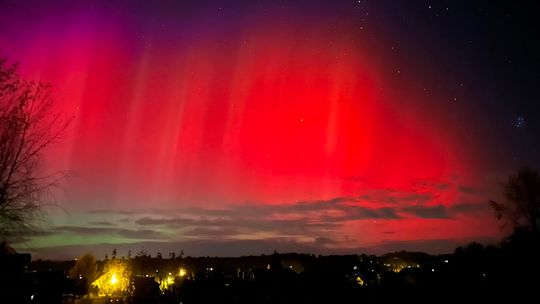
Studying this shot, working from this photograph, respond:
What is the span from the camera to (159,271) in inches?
2491

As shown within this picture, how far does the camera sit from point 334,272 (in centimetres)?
2608

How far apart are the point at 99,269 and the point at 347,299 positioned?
5029 centimetres

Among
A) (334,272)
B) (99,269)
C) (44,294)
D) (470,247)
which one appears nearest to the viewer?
(334,272)

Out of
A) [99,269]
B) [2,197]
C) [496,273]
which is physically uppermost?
[2,197]

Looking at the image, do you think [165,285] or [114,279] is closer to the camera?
[165,285]

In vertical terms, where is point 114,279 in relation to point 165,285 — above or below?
below

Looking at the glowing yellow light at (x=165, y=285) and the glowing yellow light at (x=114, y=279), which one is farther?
the glowing yellow light at (x=114, y=279)

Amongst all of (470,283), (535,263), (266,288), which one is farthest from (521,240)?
(266,288)

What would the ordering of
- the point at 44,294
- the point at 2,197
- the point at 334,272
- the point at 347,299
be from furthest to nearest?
1. the point at 44,294
2. the point at 334,272
3. the point at 347,299
4. the point at 2,197

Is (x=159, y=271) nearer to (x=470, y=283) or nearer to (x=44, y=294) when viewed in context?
(x=44, y=294)

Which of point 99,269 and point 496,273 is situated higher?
point 496,273

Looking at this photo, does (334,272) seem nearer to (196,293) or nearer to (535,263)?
(196,293)

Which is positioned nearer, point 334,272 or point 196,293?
point 196,293

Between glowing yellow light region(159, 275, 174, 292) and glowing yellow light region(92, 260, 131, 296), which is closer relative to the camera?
glowing yellow light region(159, 275, 174, 292)
